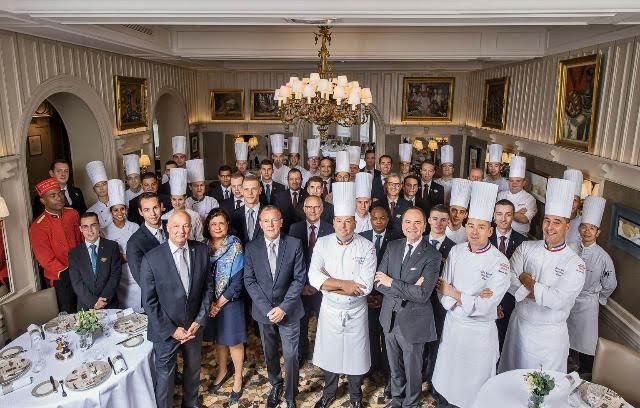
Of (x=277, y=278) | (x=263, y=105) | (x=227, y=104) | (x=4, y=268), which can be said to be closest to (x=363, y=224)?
(x=277, y=278)

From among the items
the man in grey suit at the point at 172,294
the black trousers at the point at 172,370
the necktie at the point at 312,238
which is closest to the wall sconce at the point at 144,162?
the necktie at the point at 312,238

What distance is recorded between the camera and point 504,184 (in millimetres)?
7516

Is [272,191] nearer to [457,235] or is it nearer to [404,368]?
[457,235]

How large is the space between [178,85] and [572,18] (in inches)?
345

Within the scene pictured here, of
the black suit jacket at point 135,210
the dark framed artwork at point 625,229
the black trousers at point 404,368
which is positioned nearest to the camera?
the black trousers at point 404,368

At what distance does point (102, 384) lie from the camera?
3.22 meters

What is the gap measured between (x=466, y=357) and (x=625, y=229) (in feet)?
8.15

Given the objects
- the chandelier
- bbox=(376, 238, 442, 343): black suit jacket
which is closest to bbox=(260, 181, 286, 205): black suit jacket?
the chandelier

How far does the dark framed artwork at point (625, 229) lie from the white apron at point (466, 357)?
2088 mm

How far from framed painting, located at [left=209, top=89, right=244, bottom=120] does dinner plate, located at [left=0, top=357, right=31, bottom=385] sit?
9840 mm

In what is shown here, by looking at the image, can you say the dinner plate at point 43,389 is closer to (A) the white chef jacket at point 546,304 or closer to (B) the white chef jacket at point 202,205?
(B) the white chef jacket at point 202,205

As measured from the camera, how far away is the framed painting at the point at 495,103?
29.0ft

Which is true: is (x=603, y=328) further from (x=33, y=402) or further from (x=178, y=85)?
(x=178, y=85)

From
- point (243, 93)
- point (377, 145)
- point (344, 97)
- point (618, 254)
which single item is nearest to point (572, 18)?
point (618, 254)
